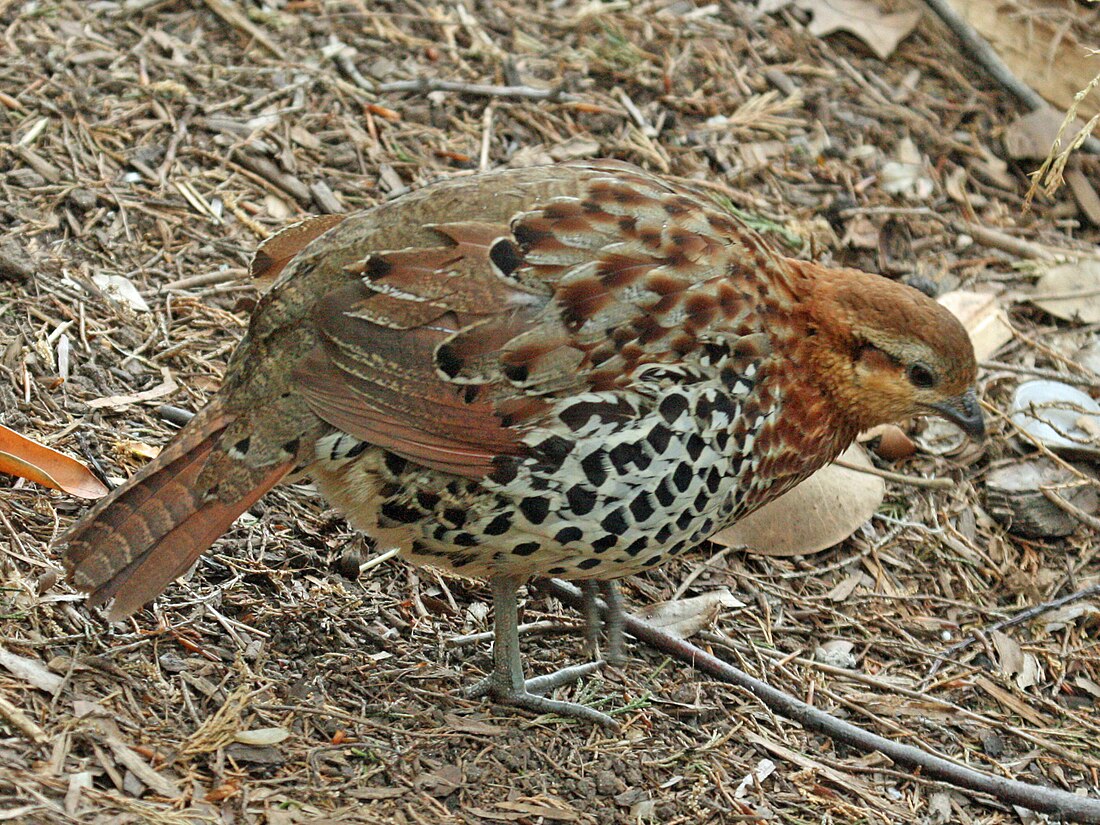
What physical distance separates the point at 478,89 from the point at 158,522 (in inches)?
129

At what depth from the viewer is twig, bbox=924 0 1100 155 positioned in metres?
7.12

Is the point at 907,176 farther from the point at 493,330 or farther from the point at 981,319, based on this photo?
the point at 493,330

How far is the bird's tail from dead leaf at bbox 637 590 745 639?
1.47 m

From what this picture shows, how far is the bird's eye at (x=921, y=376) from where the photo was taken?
443cm

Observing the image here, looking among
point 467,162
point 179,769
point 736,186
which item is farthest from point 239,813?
point 736,186

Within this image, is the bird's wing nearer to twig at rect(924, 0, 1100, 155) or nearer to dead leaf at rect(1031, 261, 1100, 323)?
dead leaf at rect(1031, 261, 1100, 323)

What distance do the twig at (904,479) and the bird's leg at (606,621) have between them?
4.47 feet

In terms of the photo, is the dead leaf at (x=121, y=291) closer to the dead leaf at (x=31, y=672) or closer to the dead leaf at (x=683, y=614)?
the dead leaf at (x=31, y=672)

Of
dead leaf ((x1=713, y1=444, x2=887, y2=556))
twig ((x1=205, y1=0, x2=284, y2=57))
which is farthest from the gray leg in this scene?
twig ((x1=205, y1=0, x2=284, y2=57))

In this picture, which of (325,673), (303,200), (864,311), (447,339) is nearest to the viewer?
(447,339)

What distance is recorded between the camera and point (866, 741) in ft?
14.1

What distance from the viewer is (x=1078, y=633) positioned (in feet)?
16.4

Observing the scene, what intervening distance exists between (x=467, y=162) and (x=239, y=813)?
11.3 feet

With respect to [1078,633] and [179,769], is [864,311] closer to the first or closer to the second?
[1078,633]
